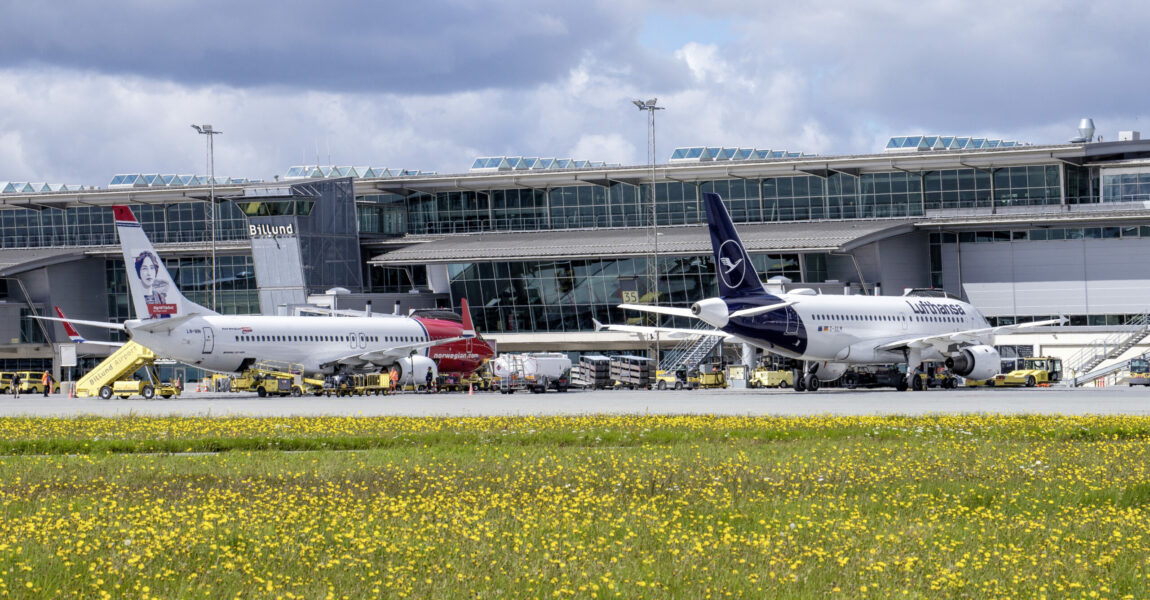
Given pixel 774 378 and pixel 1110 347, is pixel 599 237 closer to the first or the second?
pixel 774 378

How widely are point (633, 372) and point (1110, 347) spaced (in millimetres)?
30363

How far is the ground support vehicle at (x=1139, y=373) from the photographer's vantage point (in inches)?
2766

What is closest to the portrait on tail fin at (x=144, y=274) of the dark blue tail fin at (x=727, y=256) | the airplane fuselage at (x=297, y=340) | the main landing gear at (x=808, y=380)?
the airplane fuselage at (x=297, y=340)

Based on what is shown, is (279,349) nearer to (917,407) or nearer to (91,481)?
(917,407)

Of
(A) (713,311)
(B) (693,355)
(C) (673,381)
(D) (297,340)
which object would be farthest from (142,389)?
(B) (693,355)

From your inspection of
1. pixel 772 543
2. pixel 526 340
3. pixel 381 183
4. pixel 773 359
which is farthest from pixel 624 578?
pixel 381 183

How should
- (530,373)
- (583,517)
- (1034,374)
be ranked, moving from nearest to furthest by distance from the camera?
(583,517)
(1034,374)
(530,373)

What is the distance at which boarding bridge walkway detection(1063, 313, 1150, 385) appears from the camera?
8081 centimetres

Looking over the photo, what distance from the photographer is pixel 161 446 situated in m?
27.6

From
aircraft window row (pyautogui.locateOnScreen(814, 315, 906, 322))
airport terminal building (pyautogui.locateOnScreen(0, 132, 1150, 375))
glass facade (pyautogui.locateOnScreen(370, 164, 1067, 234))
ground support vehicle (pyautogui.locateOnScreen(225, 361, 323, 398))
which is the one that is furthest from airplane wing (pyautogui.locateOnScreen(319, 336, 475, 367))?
glass facade (pyautogui.locateOnScreen(370, 164, 1067, 234))

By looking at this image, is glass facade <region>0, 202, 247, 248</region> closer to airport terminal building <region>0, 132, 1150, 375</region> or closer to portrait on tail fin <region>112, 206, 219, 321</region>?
airport terminal building <region>0, 132, 1150, 375</region>

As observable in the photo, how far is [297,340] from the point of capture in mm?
70250

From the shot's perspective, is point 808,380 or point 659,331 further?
point 808,380

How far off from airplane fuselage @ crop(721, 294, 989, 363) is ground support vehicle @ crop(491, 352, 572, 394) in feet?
52.7
